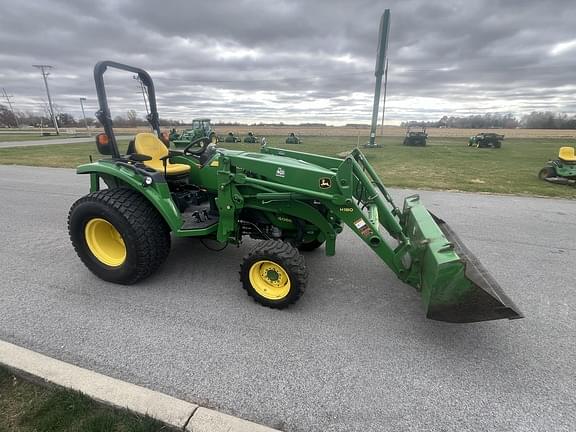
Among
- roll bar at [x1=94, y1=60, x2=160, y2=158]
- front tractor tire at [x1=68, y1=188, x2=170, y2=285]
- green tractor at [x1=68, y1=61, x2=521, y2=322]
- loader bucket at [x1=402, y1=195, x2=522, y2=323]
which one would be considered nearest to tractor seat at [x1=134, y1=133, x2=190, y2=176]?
green tractor at [x1=68, y1=61, x2=521, y2=322]

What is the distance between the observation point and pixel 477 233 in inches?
186

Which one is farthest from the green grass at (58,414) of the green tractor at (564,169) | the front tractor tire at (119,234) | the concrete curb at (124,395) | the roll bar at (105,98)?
the green tractor at (564,169)

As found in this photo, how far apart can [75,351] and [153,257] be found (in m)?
1.01

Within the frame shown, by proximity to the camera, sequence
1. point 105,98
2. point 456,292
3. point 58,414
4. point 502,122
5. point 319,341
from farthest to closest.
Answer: point 502,122, point 105,98, point 319,341, point 456,292, point 58,414

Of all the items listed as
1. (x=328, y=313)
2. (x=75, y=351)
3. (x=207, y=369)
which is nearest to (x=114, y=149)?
(x=75, y=351)

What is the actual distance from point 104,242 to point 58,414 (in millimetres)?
1944

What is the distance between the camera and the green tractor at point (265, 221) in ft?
7.54

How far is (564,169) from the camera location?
27.9 feet

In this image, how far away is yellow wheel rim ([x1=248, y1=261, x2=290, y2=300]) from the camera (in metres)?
2.79

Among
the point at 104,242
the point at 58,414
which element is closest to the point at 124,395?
the point at 58,414

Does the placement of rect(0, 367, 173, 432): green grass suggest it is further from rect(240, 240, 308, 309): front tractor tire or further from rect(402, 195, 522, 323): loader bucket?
rect(402, 195, 522, 323): loader bucket

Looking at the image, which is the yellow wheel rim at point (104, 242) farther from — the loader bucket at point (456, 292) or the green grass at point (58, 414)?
the loader bucket at point (456, 292)

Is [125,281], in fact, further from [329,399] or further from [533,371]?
[533,371]

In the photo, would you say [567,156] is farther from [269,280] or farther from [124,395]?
[124,395]
